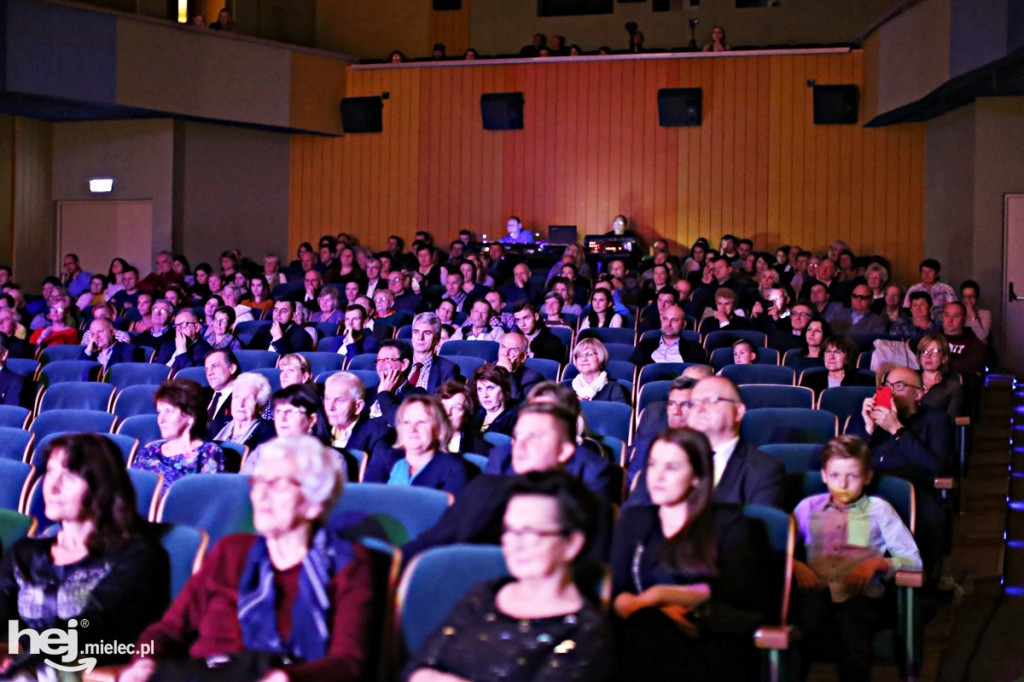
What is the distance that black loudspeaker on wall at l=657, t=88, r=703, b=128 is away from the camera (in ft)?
34.6

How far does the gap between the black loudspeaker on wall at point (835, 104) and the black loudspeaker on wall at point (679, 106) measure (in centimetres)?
109

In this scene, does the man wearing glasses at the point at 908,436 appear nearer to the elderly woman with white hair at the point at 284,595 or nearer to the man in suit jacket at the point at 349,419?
the man in suit jacket at the point at 349,419

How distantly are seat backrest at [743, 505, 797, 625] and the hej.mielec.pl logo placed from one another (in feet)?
4.98

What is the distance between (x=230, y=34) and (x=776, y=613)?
905 cm

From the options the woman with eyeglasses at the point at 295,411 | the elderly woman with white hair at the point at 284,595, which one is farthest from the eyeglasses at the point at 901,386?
the elderly woman with white hair at the point at 284,595

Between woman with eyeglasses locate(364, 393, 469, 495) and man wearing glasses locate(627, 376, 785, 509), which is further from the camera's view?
woman with eyeglasses locate(364, 393, 469, 495)

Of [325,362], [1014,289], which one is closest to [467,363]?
[325,362]

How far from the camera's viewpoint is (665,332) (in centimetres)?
611

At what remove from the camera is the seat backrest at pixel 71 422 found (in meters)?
4.20

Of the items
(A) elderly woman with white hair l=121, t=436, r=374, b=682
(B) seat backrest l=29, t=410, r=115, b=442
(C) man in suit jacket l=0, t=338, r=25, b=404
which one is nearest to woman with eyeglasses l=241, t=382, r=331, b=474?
(B) seat backrest l=29, t=410, r=115, b=442

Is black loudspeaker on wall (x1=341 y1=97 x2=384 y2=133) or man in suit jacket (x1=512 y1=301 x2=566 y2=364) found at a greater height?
black loudspeaker on wall (x1=341 y1=97 x2=384 y2=133)

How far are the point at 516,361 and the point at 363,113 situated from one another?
6.84 metres

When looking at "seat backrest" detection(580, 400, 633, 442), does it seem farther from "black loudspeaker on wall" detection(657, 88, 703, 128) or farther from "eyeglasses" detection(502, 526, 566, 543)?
"black loudspeaker on wall" detection(657, 88, 703, 128)

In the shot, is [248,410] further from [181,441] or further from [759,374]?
[759,374]
